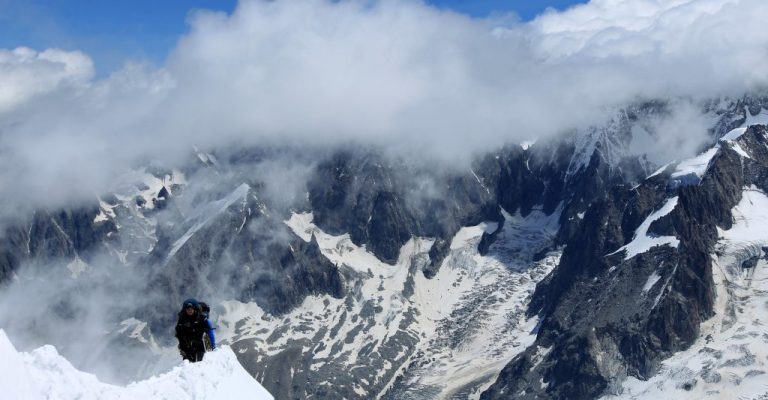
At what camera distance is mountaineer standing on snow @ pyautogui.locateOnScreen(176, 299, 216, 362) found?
6888 cm

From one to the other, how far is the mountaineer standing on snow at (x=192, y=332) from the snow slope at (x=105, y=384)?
1890 millimetres

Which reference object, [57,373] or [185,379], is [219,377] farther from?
[57,373]

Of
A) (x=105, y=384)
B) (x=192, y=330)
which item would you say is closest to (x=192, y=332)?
(x=192, y=330)

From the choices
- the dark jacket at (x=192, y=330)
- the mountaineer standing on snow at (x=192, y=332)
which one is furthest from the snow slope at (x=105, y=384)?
the dark jacket at (x=192, y=330)

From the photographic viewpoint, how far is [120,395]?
50.6 metres

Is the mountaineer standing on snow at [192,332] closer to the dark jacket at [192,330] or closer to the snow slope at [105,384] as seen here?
the dark jacket at [192,330]

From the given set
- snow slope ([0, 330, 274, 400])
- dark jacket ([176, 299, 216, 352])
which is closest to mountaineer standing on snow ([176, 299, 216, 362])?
dark jacket ([176, 299, 216, 352])

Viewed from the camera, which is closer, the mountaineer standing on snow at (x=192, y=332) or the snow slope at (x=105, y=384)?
the snow slope at (x=105, y=384)

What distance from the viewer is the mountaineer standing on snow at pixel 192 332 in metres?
68.9

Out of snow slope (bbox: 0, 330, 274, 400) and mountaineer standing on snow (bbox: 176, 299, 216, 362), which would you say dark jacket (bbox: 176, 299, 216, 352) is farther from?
snow slope (bbox: 0, 330, 274, 400)

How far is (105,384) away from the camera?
51375mm

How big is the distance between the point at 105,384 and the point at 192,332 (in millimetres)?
17791

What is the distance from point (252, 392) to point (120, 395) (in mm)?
16136

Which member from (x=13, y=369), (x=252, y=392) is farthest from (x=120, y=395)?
(x=252, y=392)
